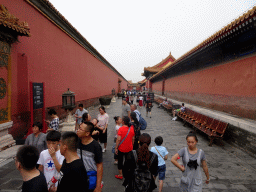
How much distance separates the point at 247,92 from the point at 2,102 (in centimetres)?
832

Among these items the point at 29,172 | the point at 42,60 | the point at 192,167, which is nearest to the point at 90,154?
the point at 29,172

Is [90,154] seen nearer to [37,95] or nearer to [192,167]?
[192,167]

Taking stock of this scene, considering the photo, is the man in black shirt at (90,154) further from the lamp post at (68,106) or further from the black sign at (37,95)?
the lamp post at (68,106)

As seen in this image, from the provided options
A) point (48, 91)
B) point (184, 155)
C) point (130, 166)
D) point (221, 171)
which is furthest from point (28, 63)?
point (221, 171)

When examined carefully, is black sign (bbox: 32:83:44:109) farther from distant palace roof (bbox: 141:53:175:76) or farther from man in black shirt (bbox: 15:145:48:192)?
distant palace roof (bbox: 141:53:175:76)

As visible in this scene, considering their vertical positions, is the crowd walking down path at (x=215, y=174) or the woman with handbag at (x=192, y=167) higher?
the woman with handbag at (x=192, y=167)

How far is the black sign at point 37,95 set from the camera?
17.3 feet

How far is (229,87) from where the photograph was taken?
6504 mm

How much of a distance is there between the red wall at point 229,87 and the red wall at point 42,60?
8.23 m

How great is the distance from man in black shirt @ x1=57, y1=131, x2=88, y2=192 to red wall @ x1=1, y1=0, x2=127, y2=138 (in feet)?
15.3

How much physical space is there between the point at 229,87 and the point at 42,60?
8.40 m

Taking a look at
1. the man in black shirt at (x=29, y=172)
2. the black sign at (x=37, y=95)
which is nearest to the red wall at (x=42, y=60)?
the black sign at (x=37, y=95)

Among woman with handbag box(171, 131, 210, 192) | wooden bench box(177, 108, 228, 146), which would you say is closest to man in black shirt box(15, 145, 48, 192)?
woman with handbag box(171, 131, 210, 192)

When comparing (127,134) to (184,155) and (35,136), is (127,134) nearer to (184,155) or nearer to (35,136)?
(184,155)
